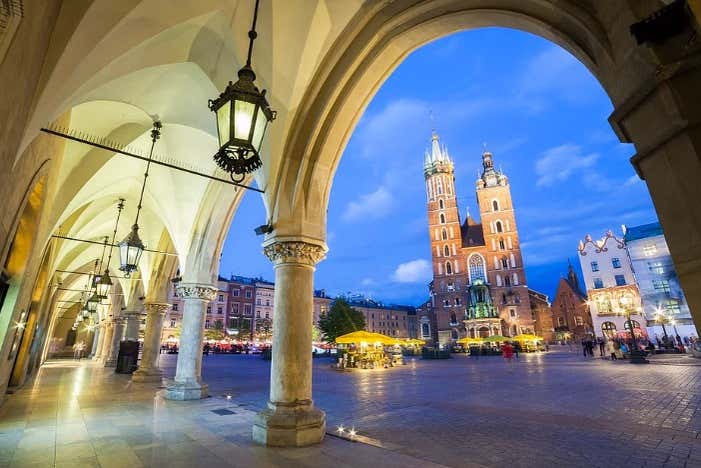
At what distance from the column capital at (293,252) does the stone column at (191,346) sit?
444cm

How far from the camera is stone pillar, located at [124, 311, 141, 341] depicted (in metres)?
16.2

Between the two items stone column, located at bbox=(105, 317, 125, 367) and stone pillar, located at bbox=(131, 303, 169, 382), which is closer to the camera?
stone pillar, located at bbox=(131, 303, 169, 382)

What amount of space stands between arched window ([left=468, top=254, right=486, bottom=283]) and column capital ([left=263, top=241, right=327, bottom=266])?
2077 inches

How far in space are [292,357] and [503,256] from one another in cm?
5421

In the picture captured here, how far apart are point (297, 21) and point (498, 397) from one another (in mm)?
9422

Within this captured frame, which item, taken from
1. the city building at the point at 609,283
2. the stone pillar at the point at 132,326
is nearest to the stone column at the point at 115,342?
the stone pillar at the point at 132,326

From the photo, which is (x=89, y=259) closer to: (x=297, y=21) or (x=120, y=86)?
(x=120, y=86)

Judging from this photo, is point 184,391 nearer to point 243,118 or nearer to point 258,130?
point 258,130

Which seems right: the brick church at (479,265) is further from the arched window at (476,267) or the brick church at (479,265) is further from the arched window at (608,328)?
the arched window at (608,328)

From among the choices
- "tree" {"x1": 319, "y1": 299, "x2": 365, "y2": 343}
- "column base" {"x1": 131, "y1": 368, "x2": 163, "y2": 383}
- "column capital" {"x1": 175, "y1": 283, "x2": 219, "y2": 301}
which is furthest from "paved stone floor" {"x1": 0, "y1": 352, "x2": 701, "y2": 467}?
"tree" {"x1": 319, "y1": 299, "x2": 365, "y2": 343}

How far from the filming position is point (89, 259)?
18859 millimetres

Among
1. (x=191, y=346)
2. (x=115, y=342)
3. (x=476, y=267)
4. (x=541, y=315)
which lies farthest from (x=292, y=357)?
(x=541, y=315)

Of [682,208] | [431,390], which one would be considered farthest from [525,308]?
[682,208]

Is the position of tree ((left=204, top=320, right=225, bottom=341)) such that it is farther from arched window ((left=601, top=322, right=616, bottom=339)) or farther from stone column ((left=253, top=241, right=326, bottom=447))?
arched window ((left=601, top=322, right=616, bottom=339))
